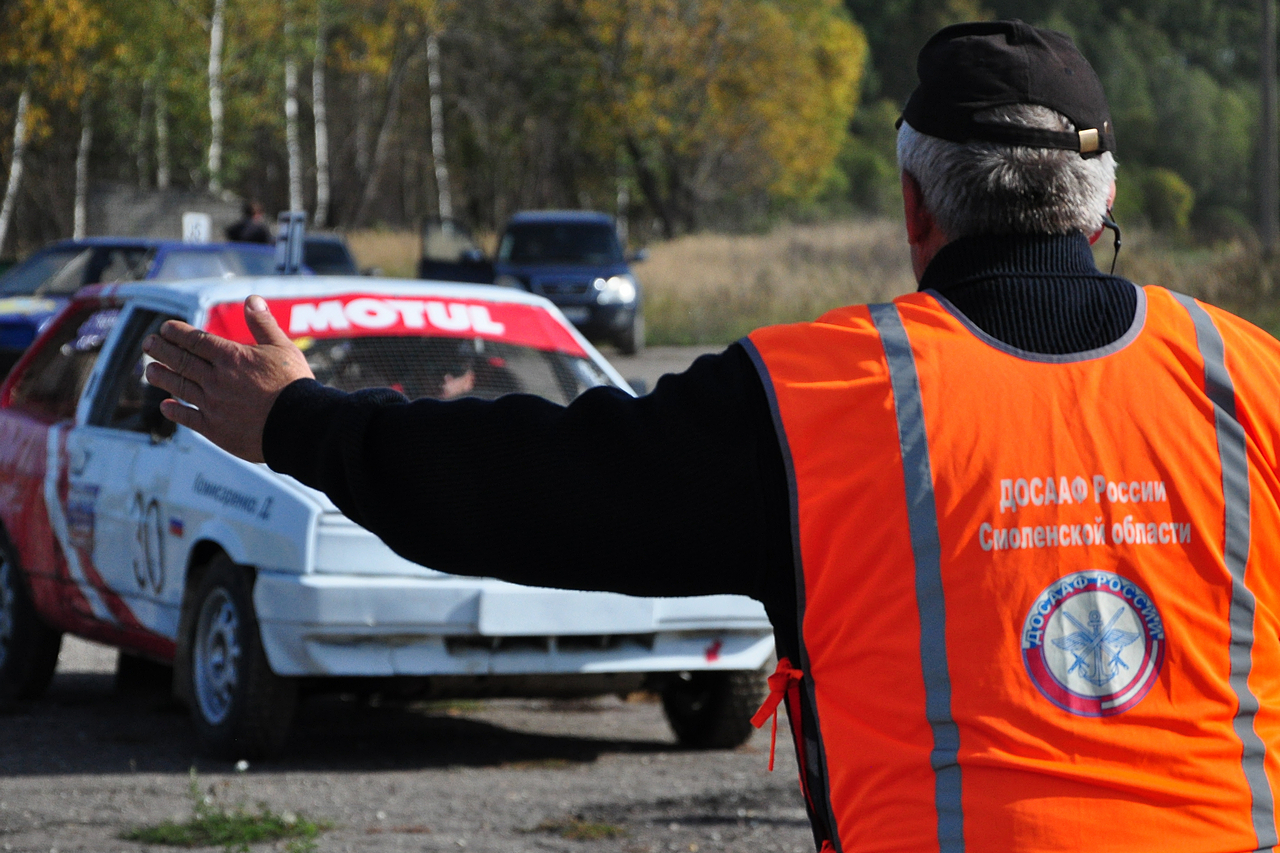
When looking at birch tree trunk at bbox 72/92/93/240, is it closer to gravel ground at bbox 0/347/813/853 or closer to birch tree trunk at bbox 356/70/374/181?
birch tree trunk at bbox 356/70/374/181

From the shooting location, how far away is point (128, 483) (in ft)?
21.8

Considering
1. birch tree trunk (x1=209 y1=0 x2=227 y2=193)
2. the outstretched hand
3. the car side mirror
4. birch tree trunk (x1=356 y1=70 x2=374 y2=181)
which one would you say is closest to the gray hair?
the outstretched hand

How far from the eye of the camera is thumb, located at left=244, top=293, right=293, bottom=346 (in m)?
2.17

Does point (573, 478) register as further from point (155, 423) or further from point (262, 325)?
point (155, 423)

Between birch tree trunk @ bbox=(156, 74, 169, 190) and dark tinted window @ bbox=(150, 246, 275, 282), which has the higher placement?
birch tree trunk @ bbox=(156, 74, 169, 190)

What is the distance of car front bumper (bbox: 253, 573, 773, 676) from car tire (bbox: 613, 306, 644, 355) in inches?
731

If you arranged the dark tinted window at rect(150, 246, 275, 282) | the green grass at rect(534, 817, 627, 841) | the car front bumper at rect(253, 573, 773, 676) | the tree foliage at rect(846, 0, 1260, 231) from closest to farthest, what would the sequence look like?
the green grass at rect(534, 817, 627, 841)
the car front bumper at rect(253, 573, 773, 676)
the dark tinted window at rect(150, 246, 275, 282)
the tree foliage at rect(846, 0, 1260, 231)

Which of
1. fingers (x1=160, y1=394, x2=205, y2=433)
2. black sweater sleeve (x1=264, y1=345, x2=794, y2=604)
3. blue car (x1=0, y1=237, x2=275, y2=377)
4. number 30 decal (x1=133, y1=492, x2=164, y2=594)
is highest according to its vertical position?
blue car (x1=0, y1=237, x2=275, y2=377)

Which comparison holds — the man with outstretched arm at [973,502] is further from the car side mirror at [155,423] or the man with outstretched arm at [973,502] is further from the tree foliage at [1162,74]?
the tree foliage at [1162,74]

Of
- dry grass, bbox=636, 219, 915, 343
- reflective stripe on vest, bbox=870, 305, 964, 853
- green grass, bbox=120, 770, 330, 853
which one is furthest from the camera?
dry grass, bbox=636, 219, 915, 343

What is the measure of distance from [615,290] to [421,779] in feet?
61.5

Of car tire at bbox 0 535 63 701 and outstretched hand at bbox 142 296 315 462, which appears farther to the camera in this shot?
car tire at bbox 0 535 63 701

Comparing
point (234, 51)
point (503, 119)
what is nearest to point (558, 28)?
point (503, 119)

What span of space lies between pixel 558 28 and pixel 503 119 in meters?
7.98
